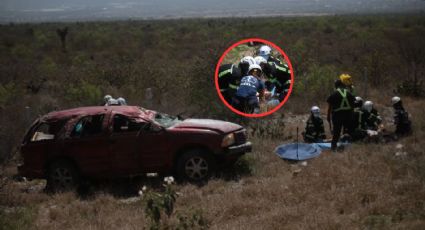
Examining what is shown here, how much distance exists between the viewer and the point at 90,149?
8.76m

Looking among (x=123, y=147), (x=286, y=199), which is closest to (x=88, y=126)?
(x=123, y=147)

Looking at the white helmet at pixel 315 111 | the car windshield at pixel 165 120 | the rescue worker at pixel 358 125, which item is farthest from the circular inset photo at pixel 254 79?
the rescue worker at pixel 358 125

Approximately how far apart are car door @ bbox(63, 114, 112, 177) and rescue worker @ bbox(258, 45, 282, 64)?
424 cm

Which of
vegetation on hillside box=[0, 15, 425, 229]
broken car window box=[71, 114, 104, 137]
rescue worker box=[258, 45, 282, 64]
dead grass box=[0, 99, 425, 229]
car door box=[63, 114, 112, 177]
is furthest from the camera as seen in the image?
broken car window box=[71, 114, 104, 137]

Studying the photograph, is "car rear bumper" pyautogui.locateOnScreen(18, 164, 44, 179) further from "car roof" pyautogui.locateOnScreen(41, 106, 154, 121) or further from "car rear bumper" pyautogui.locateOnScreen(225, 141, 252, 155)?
"car rear bumper" pyautogui.locateOnScreen(225, 141, 252, 155)

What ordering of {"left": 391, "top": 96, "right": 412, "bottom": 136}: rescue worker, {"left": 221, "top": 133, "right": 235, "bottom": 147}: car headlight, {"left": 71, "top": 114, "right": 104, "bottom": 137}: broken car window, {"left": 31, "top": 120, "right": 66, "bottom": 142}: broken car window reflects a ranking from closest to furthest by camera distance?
{"left": 221, "top": 133, "right": 235, "bottom": 147}: car headlight, {"left": 71, "top": 114, "right": 104, "bottom": 137}: broken car window, {"left": 31, "top": 120, "right": 66, "bottom": 142}: broken car window, {"left": 391, "top": 96, "right": 412, "bottom": 136}: rescue worker

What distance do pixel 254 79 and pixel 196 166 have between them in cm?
398

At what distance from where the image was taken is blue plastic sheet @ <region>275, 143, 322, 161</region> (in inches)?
372

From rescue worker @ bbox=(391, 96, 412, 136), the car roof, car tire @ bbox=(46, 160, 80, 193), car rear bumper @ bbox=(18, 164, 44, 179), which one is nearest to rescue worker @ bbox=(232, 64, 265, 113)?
the car roof

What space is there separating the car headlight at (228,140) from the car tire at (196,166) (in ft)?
1.15

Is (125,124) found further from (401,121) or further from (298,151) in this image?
(401,121)

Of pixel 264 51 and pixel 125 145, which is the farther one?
pixel 125 145

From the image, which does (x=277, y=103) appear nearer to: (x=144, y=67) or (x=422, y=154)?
(x=422, y=154)

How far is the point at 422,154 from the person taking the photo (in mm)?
8945
